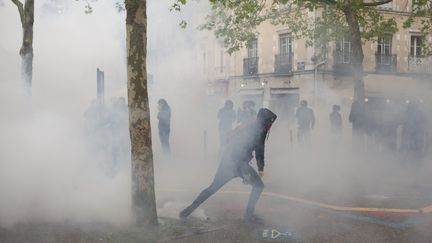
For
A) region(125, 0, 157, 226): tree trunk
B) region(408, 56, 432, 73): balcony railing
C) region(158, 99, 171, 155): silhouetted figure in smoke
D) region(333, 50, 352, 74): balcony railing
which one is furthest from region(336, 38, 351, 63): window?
region(125, 0, 157, 226): tree trunk

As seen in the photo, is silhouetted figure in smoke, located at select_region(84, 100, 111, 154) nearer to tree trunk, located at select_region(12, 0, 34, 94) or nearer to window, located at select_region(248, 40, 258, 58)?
tree trunk, located at select_region(12, 0, 34, 94)

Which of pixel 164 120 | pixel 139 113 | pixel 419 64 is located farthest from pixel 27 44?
pixel 419 64

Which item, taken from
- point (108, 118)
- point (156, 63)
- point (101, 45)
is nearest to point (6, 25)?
point (101, 45)

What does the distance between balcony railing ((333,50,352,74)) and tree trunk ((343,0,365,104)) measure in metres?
9.98

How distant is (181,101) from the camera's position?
1741cm

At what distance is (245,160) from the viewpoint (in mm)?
5914

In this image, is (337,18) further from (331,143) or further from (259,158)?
(259,158)

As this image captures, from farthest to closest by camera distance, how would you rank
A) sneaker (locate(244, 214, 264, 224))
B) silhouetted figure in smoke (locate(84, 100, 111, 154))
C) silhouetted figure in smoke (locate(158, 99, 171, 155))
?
silhouetted figure in smoke (locate(158, 99, 171, 155)) → silhouetted figure in smoke (locate(84, 100, 111, 154)) → sneaker (locate(244, 214, 264, 224))

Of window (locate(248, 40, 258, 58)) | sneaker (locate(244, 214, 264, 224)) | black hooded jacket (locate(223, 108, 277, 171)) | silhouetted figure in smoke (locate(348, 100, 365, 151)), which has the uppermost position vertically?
window (locate(248, 40, 258, 58))

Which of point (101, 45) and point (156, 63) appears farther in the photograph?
point (156, 63)

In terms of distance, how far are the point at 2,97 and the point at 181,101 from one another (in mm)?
10360

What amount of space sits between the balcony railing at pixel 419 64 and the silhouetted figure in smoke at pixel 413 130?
14358mm

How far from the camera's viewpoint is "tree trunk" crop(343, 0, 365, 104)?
12250 mm

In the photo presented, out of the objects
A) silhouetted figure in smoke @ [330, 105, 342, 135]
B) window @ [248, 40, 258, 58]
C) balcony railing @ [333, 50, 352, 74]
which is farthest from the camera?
window @ [248, 40, 258, 58]
